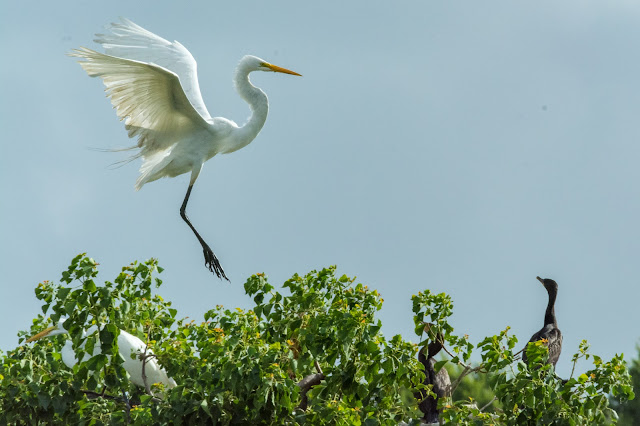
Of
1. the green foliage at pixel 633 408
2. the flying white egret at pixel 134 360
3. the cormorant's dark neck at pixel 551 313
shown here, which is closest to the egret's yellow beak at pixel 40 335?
the flying white egret at pixel 134 360

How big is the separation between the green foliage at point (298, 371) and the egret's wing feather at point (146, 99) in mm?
1782

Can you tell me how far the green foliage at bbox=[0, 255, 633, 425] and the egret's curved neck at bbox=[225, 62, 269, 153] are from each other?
2.51m

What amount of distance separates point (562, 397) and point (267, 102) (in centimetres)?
463

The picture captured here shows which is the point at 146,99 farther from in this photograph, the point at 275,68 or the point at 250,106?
the point at 275,68

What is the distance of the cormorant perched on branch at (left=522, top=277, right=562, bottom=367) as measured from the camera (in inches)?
347

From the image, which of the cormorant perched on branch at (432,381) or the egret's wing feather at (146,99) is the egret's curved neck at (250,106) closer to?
the egret's wing feather at (146,99)

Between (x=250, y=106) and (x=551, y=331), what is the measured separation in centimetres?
372

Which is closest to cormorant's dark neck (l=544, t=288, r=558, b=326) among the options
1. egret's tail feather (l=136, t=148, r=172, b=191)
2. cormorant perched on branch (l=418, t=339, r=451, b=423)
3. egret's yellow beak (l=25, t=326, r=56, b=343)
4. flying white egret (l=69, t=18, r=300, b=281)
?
cormorant perched on branch (l=418, t=339, r=451, b=423)

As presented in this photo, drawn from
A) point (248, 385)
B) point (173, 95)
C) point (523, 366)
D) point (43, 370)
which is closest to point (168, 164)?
point (173, 95)

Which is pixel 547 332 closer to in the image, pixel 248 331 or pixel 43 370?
pixel 248 331

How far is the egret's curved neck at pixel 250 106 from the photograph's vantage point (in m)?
9.27

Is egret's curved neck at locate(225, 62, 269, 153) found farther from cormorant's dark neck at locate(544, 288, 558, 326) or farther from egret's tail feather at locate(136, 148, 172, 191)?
cormorant's dark neck at locate(544, 288, 558, 326)

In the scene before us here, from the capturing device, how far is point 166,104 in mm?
8516

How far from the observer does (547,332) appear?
9.20 meters
